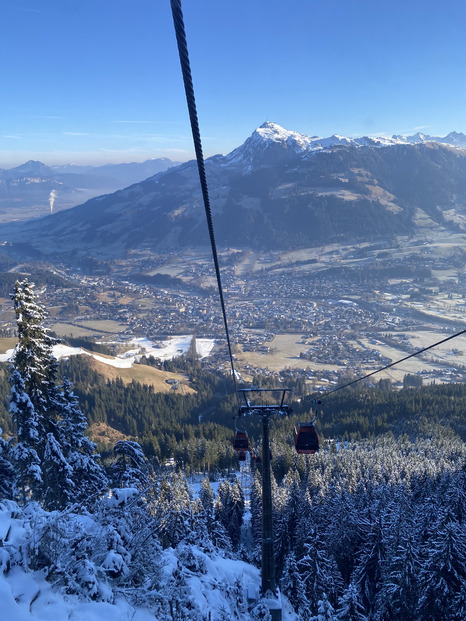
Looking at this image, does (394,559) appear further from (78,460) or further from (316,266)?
(316,266)

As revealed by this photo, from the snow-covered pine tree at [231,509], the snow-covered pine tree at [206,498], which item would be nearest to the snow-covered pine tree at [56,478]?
the snow-covered pine tree at [231,509]

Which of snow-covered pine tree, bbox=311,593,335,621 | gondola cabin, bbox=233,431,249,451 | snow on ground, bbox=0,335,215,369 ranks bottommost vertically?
snow on ground, bbox=0,335,215,369

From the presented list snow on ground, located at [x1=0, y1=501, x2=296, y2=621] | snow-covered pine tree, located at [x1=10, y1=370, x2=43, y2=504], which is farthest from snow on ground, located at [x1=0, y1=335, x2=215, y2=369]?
snow on ground, located at [x1=0, y1=501, x2=296, y2=621]

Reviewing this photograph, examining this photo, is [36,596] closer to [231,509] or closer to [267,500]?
[267,500]

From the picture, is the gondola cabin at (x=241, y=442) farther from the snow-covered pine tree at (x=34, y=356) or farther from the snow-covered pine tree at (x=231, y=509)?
the snow-covered pine tree at (x=231, y=509)

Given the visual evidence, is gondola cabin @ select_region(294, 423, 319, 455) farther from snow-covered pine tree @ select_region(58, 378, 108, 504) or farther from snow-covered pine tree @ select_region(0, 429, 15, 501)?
snow-covered pine tree @ select_region(0, 429, 15, 501)

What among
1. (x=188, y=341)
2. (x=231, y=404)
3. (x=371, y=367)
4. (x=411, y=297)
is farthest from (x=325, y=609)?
(x=411, y=297)

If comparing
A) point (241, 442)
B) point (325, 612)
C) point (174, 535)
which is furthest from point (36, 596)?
point (174, 535)
